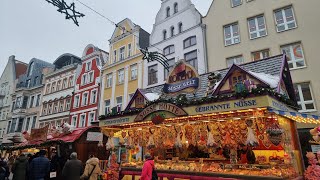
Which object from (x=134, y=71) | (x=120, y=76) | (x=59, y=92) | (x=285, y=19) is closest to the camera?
(x=285, y=19)

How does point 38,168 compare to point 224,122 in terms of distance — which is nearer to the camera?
point 38,168

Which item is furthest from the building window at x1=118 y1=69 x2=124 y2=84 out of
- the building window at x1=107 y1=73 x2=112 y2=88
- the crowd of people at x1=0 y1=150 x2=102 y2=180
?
the crowd of people at x1=0 y1=150 x2=102 y2=180

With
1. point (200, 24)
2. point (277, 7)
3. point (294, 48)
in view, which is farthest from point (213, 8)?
point (294, 48)

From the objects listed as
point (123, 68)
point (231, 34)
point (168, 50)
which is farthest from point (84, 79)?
point (231, 34)

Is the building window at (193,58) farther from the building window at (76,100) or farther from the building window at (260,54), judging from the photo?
the building window at (76,100)

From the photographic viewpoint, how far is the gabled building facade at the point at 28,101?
34344 mm

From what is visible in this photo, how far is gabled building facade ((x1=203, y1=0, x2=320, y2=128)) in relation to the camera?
49.3 ft

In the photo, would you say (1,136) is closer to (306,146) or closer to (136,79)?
(136,79)

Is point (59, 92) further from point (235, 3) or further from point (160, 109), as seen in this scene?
point (160, 109)

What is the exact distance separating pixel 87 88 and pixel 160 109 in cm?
2024

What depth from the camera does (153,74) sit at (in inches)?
904

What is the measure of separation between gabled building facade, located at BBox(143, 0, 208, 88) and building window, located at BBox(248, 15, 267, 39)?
3781 millimetres

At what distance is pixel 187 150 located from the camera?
14656 mm

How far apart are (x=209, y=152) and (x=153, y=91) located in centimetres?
507
